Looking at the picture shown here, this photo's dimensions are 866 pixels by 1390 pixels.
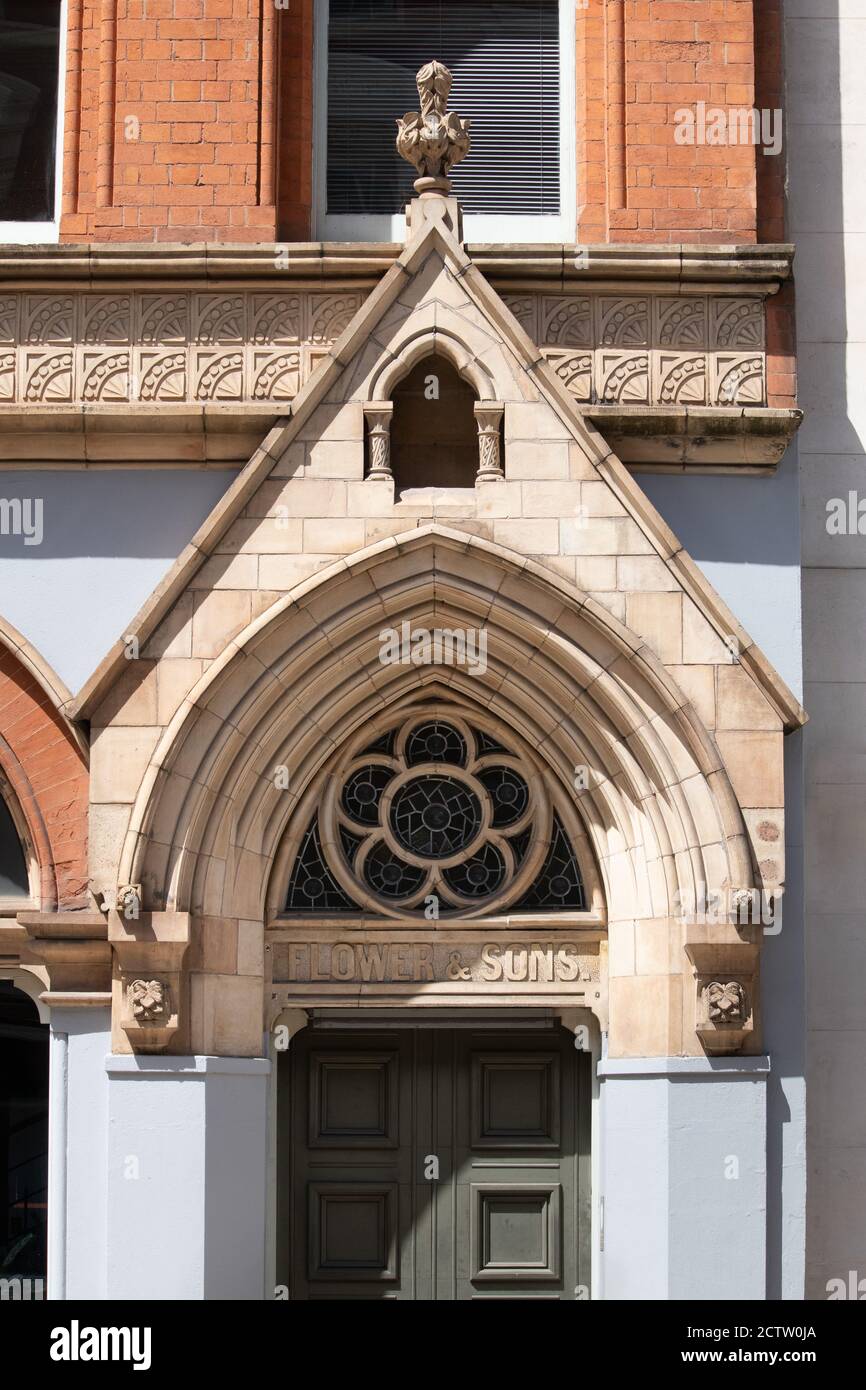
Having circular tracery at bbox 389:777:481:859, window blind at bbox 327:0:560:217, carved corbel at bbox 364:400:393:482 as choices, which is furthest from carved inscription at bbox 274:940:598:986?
window blind at bbox 327:0:560:217

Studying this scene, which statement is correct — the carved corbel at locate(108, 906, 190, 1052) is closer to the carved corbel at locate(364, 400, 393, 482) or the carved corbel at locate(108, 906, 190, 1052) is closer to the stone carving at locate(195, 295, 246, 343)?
the carved corbel at locate(364, 400, 393, 482)

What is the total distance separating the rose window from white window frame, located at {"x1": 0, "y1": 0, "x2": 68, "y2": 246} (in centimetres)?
331

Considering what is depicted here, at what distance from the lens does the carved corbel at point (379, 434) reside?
9.98 meters

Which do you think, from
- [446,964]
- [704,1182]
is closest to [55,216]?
[446,964]

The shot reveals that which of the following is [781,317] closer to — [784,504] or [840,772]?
[784,504]

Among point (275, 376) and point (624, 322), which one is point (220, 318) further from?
point (624, 322)

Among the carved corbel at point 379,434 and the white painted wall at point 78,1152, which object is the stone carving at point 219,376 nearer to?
the carved corbel at point 379,434

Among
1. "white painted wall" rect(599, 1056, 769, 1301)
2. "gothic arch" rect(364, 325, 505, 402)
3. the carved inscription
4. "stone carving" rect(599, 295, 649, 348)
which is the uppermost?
"stone carving" rect(599, 295, 649, 348)

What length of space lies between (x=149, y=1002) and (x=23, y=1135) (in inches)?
51.5

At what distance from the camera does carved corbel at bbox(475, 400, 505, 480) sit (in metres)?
9.98

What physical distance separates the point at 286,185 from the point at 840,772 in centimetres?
431

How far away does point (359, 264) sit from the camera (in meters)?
10.5

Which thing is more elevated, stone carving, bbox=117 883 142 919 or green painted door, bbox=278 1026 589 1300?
stone carving, bbox=117 883 142 919

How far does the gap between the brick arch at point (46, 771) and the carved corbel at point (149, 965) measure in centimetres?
52
